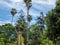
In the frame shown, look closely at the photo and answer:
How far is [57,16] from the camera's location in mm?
30672

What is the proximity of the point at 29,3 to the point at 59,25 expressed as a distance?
115 feet

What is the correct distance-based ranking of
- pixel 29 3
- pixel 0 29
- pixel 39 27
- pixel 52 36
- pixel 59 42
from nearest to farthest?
1. pixel 59 42
2. pixel 52 36
3. pixel 29 3
4. pixel 39 27
5. pixel 0 29

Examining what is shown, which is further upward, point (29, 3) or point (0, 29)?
point (29, 3)

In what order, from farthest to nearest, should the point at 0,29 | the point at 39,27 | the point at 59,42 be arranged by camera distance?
1. the point at 0,29
2. the point at 39,27
3. the point at 59,42

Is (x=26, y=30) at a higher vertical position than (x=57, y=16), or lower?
lower

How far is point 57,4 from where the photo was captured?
3206cm

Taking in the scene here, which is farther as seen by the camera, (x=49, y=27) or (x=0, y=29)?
(x=0, y=29)

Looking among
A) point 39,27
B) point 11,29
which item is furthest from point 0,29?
point 39,27

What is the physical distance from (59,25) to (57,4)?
306 cm

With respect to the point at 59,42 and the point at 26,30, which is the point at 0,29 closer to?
the point at 26,30

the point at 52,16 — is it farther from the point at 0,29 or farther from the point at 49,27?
the point at 0,29

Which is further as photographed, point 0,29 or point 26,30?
point 0,29

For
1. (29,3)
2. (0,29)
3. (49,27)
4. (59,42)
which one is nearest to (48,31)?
(49,27)

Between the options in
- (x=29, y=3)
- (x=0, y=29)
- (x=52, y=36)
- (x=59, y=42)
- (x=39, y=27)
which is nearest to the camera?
(x=59, y=42)
